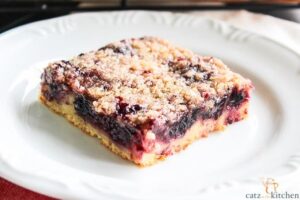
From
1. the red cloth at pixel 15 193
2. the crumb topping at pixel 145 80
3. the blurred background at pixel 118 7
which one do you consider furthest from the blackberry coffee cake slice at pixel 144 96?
the blurred background at pixel 118 7

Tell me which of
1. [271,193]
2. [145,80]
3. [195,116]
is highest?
[145,80]

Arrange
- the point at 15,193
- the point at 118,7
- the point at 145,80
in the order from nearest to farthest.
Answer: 1. the point at 15,193
2. the point at 145,80
3. the point at 118,7

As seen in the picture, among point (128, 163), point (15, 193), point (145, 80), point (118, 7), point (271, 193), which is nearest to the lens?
point (271, 193)

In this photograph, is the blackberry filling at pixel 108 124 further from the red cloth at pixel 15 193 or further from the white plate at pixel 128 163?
the red cloth at pixel 15 193

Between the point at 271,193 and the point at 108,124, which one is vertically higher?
the point at 108,124

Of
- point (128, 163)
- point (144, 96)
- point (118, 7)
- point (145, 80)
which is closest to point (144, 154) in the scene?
point (128, 163)

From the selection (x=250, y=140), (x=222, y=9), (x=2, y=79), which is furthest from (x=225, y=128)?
(x=222, y=9)

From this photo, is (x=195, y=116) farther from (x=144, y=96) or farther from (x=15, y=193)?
(x=15, y=193)
